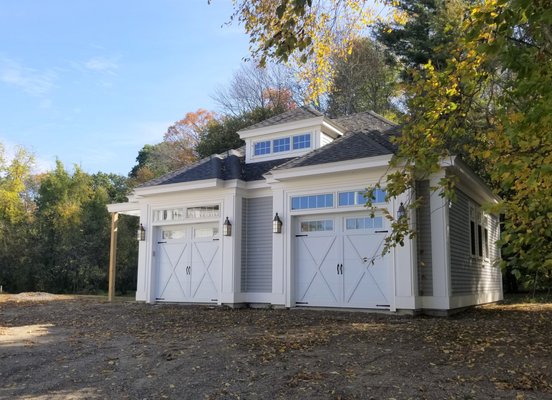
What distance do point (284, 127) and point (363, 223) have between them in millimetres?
3891

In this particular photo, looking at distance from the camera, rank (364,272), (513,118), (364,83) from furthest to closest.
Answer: (364,83) → (364,272) → (513,118)

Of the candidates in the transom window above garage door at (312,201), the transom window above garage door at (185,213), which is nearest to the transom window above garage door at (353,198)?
the transom window above garage door at (312,201)

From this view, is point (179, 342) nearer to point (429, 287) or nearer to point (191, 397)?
point (191, 397)

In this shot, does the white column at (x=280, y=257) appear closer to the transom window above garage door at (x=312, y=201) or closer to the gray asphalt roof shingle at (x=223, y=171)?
the transom window above garage door at (x=312, y=201)

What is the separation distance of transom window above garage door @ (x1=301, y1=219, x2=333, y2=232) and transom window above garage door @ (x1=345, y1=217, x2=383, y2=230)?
1.40 ft

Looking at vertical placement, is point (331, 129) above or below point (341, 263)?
above

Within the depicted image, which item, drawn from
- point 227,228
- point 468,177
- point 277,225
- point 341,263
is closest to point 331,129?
point 277,225

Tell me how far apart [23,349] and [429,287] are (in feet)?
24.2

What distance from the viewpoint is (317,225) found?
38.2 ft

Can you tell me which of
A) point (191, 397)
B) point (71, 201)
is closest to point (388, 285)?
point (191, 397)

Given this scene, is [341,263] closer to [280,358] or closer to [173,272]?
[173,272]

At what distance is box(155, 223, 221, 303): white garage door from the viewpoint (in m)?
12.9

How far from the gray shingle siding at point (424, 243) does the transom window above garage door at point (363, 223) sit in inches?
32.3

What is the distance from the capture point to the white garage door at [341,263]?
422 inches
